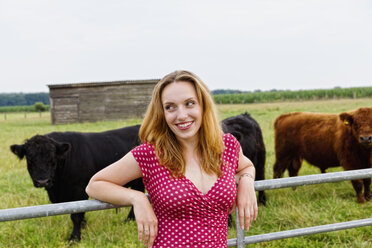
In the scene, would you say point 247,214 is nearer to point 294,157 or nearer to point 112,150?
point 112,150

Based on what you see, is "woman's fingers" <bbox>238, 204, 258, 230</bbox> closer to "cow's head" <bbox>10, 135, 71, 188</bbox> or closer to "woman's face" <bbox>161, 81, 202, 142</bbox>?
"woman's face" <bbox>161, 81, 202, 142</bbox>

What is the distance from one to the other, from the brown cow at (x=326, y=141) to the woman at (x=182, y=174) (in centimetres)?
402

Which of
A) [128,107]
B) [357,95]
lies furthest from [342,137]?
[357,95]

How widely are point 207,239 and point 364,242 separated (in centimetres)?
271

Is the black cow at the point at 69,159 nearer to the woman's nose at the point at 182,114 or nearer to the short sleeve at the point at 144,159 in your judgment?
the short sleeve at the point at 144,159

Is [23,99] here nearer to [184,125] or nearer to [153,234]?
[184,125]

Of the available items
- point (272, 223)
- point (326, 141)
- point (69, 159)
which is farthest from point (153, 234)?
point (326, 141)

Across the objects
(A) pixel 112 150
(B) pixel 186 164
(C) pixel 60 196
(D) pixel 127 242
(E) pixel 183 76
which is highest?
(E) pixel 183 76

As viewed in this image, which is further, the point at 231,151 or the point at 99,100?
the point at 99,100

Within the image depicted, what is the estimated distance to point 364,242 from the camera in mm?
3645

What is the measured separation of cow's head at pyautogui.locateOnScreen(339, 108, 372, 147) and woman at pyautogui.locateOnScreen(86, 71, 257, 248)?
394cm

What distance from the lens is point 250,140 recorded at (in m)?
5.76

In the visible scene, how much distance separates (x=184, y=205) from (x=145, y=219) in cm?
21

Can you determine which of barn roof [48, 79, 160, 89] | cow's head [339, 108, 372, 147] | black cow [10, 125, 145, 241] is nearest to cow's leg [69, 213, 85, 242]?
black cow [10, 125, 145, 241]
